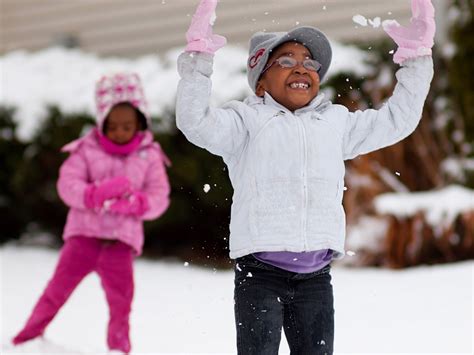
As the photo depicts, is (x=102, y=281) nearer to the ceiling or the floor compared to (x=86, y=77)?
nearer to the floor

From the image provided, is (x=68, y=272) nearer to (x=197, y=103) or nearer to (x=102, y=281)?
(x=102, y=281)

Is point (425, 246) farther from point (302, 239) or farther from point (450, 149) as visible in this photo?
point (302, 239)

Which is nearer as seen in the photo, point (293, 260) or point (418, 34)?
point (293, 260)

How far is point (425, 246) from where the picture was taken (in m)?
7.14

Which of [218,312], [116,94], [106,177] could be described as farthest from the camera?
[116,94]

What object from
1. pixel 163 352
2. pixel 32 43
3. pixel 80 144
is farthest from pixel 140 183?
pixel 32 43

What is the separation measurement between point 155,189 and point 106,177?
10.0 inches

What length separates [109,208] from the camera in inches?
176

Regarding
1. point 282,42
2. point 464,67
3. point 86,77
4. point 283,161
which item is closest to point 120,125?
point 282,42

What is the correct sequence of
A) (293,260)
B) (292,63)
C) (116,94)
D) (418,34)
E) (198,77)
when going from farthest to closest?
(116,94) < (418,34) < (292,63) < (293,260) < (198,77)

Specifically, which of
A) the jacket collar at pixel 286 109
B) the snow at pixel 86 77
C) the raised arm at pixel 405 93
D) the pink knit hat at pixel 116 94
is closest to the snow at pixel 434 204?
the snow at pixel 86 77

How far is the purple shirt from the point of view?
3.05 m

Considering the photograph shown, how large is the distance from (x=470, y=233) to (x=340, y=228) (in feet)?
13.3

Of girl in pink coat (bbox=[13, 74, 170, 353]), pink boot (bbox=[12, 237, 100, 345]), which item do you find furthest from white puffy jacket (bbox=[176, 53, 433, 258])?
pink boot (bbox=[12, 237, 100, 345])
